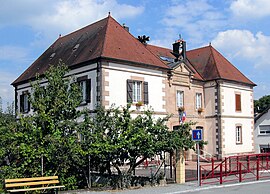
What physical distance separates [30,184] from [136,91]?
43.2 ft

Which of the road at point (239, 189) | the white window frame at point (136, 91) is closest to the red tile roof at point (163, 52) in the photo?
the white window frame at point (136, 91)

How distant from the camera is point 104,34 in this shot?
25.7 metres

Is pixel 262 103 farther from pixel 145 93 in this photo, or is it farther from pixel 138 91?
A: pixel 138 91

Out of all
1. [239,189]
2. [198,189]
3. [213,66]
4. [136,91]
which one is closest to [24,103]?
[136,91]

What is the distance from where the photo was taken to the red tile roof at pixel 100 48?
80.0ft

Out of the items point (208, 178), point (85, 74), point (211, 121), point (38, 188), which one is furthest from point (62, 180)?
point (211, 121)

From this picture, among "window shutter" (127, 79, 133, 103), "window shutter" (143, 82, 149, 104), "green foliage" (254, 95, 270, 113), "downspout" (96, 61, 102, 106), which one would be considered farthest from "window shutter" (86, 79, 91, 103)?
"green foliage" (254, 95, 270, 113)

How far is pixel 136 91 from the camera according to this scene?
25000 mm

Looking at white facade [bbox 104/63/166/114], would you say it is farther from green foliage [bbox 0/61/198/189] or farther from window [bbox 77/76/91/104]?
green foliage [bbox 0/61/198/189]

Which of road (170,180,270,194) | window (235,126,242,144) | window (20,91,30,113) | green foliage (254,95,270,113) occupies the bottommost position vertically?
road (170,180,270,194)

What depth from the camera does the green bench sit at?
493 inches

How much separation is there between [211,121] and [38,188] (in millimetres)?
20867

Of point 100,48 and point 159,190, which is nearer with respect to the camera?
point 159,190

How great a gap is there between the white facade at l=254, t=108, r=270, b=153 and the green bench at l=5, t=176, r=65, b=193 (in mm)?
34259
